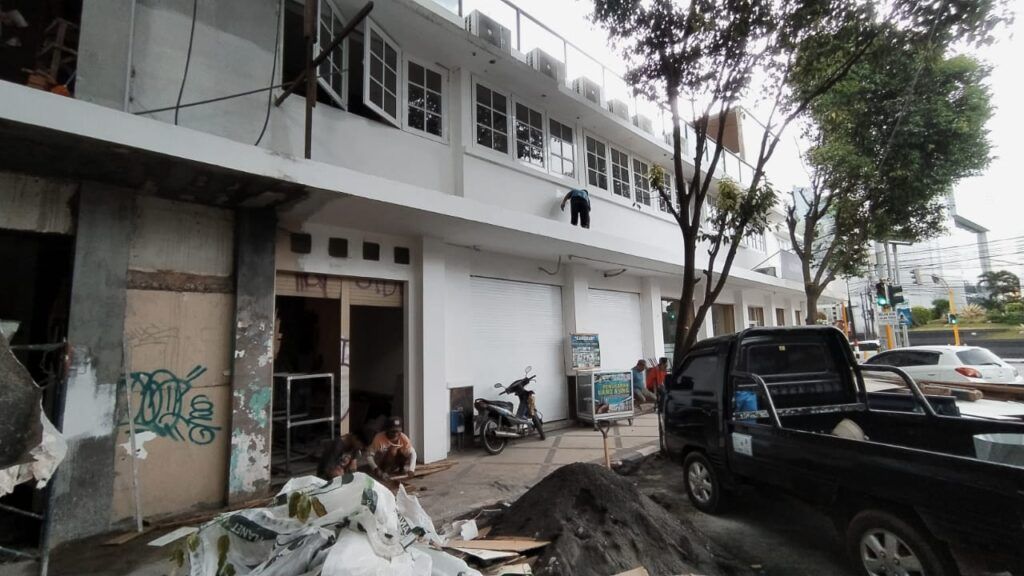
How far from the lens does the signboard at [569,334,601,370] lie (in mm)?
9797

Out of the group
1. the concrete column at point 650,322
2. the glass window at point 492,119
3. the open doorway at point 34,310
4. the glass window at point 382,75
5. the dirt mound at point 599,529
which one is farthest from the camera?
the concrete column at point 650,322

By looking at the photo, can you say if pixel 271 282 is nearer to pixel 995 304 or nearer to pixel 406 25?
pixel 406 25

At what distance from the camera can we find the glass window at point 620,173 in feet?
36.7

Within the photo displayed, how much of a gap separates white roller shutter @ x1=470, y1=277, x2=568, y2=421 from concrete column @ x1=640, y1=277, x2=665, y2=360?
3352mm

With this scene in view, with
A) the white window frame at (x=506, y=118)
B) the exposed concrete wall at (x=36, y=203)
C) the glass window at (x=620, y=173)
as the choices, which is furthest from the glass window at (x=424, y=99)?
the glass window at (x=620, y=173)

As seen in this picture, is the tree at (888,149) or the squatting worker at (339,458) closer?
the squatting worker at (339,458)

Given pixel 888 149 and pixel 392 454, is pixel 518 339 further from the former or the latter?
pixel 888 149

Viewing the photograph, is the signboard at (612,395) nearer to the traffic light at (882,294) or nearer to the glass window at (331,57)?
the glass window at (331,57)

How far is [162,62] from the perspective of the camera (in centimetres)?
504

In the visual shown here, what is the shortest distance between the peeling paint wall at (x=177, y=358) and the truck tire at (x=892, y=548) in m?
5.95

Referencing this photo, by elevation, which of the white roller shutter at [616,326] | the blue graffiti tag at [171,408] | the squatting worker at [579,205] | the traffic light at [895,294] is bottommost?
the blue graffiti tag at [171,408]

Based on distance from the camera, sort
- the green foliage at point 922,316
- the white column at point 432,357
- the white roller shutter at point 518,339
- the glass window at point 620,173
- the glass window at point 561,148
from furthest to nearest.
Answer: the green foliage at point 922,316
the glass window at point 620,173
the glass window at point 561,148
the white roller shutter at point 518,339
the white column at point 432,357

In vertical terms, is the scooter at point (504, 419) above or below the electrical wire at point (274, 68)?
below

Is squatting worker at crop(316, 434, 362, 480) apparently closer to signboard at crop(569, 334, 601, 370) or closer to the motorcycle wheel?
the motorcycle wheel
